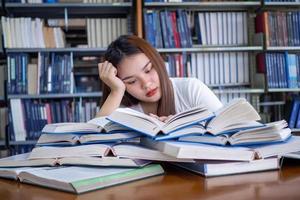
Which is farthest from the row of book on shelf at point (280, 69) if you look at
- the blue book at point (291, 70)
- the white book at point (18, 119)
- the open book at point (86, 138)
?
the open book at point (86, 138)

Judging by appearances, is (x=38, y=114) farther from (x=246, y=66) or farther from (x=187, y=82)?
(x=246, y=66)

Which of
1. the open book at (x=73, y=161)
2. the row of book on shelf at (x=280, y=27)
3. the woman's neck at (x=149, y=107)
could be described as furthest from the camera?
the row of book on shelf at (x=280, y=27)

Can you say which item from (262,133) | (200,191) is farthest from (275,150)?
(200,191)

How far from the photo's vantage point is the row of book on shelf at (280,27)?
8.41ft

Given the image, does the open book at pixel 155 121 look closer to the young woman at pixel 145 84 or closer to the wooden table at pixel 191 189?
the wooden table at pixel 191 189

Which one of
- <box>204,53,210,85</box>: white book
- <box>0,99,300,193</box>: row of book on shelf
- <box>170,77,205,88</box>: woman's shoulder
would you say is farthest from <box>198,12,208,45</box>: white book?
<box>0,99,300,193</box>: row of book on shelf

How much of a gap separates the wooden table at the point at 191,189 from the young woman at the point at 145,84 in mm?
701

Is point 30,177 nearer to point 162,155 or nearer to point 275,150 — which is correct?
point 162,155

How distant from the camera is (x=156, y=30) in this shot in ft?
8.29

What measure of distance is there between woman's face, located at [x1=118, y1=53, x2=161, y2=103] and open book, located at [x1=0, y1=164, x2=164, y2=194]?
726 mm

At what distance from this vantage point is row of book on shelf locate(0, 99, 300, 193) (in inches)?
23.9

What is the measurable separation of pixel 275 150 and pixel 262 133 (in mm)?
38

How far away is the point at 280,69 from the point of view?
8.51ft

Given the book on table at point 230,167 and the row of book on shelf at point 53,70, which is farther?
the row of book on shelf at point 53,70
